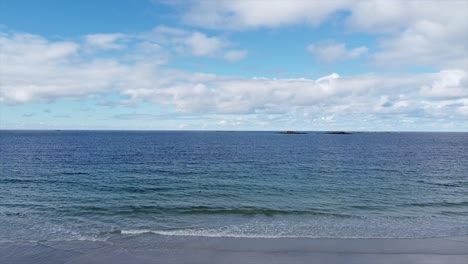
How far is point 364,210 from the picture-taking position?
26.9 meters

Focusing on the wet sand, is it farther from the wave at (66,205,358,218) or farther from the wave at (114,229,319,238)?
the wave at (66,205,358,218)

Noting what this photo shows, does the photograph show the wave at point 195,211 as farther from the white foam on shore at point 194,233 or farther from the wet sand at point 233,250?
the wet sand at point 233,250

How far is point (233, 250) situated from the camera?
17641mm

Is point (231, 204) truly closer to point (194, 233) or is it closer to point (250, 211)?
point (250, 211)

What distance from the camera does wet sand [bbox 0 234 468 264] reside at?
16.3 metres

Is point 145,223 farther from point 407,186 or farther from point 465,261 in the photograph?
point 407,186

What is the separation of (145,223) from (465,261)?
19.7 metres

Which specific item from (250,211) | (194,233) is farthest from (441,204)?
(194,233)

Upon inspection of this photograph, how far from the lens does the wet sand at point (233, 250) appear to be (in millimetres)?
16312

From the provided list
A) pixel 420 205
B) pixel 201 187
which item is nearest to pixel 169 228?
pixel 201 187

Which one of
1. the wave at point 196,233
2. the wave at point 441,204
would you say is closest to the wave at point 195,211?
the wave at point 196,233

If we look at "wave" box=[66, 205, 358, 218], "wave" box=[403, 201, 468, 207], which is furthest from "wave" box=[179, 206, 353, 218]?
"wave" box=[403, 201, 468, 207]

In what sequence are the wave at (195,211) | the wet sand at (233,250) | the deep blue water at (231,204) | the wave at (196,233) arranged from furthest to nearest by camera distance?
the wave at (195,211)
the deep blue water at (231,204)
the wave at (196,233)
the wet sand at (233,250)

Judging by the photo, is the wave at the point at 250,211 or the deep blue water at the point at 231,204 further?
the wave at the point at 250,211
